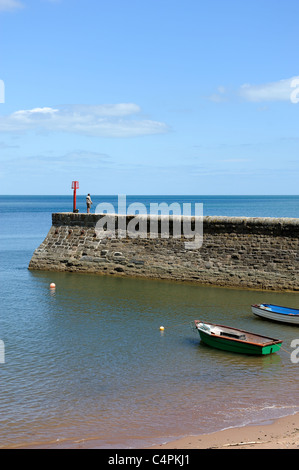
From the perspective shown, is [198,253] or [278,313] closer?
[278,313]

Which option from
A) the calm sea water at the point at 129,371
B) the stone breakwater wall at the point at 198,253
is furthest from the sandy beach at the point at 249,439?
the stone breakwater wall at the point at 198,253

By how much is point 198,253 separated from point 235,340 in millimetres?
8184

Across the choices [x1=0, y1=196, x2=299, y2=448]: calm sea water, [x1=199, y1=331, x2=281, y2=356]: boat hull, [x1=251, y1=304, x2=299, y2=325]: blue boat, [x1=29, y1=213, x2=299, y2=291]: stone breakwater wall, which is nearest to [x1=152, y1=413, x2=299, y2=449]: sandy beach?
[x1=0, y1=196, x2=299, y2=448]: calm sea water

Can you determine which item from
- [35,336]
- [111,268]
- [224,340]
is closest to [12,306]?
[35,336]

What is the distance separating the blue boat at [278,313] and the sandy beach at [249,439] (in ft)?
21.2

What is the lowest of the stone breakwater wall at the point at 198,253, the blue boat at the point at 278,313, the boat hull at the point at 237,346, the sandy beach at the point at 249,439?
the sandy beach at the point at 249,439

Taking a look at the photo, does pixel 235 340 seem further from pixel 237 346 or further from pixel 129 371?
pixel 129 371

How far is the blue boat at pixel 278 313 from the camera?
14883mm

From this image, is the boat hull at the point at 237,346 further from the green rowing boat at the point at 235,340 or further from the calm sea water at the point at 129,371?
the calm sea water at the point at 129,371

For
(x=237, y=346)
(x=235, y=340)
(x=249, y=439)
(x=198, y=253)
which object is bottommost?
(x=249, y=439)

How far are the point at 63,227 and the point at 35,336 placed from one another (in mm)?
10504

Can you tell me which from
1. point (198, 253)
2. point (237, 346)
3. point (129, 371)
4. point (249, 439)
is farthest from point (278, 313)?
point (249, 439)

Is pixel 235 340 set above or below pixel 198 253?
below

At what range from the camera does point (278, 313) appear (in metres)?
15.1
